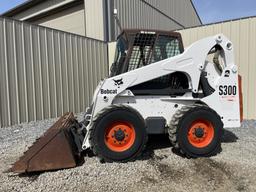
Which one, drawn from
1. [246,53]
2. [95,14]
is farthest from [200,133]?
[95,14]

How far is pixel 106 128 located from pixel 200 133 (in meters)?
1.69

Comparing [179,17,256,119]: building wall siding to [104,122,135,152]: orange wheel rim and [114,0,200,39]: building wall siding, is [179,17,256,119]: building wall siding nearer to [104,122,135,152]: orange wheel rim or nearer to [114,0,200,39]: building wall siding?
[104,122,135,152]: orange wheel rim

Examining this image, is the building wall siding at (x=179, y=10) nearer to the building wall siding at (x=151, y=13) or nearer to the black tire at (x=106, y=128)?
the building wall siding at (x=151, y=13)

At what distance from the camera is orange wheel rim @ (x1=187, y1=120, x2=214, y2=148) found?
4883 millimetres

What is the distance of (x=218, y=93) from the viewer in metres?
5.23

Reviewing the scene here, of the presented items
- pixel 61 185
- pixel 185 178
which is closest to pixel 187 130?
pixel 185 178

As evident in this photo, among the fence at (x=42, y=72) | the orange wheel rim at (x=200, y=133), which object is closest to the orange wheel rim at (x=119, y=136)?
the orange wheel rim at (x=200, y=133)

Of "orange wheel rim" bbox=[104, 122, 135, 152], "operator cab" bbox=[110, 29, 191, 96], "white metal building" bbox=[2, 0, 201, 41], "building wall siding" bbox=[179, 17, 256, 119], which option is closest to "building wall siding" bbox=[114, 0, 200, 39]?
"white metal building" bbox=[2, 0, 201, 41]

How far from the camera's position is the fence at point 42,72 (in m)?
7.65

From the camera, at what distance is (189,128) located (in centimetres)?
484

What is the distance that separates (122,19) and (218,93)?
358 inches

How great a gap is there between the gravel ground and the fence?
284 cm

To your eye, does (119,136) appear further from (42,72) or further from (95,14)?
(95,14)

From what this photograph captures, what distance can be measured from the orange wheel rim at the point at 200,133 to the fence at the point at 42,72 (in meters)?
5.24
